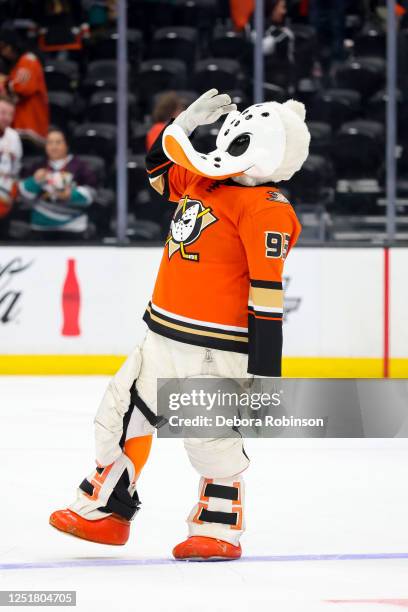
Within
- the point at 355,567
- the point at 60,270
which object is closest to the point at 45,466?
the point at 355,567

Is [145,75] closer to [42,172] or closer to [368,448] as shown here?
[42,172]

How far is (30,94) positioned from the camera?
317 inches

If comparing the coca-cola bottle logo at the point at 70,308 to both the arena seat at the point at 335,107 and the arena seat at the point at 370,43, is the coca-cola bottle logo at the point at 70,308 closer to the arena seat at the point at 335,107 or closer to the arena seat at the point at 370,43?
the arena seat at the point at 335,107

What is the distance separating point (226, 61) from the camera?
28.6 ft

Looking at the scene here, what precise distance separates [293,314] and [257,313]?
12.8ft

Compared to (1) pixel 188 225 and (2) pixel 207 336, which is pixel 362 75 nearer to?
(1) pixel 188 225

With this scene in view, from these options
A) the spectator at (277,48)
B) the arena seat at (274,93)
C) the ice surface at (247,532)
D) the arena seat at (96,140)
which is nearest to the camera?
the ice surface at (247,532)

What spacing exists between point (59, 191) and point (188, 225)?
405 centimetres

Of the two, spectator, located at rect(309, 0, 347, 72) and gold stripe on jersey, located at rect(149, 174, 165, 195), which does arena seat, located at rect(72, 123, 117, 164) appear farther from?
gold stripe on jersey, located at rect(149, 174, 165, 195)

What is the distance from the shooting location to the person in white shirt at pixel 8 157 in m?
7.23

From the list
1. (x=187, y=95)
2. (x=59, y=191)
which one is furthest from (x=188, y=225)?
(x=187, y=95)

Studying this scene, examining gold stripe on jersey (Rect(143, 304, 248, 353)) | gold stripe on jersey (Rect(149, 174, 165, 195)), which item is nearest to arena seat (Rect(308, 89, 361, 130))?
gold stripe on jersey (Rect(149, 174, 165, 195))

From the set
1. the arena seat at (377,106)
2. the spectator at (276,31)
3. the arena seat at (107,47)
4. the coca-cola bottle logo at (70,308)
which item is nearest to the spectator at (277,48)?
the spectator at (276,31)

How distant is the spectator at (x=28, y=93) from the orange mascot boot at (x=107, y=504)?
4.50 meters
